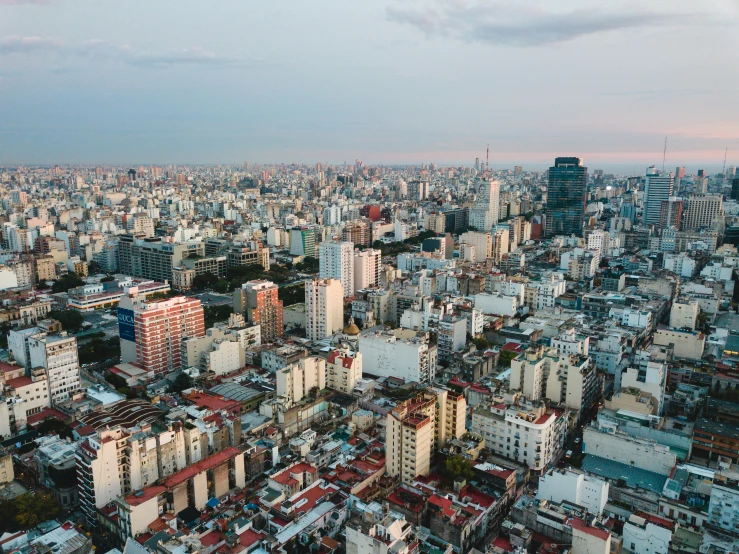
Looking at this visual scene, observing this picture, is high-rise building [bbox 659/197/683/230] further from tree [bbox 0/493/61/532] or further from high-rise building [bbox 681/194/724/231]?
tree [bbox 0/493/61/532]

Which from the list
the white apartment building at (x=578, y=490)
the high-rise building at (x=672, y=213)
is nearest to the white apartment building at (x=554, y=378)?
the white apartment building at (x=578, y=490)

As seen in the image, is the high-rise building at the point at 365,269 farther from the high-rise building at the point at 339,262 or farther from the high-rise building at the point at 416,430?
the high-rise building at the point at 416,430

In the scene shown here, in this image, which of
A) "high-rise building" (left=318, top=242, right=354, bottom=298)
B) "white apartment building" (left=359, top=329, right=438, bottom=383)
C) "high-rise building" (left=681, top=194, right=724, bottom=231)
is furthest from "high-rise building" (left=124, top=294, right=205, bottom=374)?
"high-rise building" (left=681, top=194, right=724, bottom=231)

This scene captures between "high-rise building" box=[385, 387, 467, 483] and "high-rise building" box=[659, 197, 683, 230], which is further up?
"high-rise building" box=[659, 197, 683, 230]

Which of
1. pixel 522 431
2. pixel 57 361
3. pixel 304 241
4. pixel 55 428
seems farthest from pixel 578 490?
pixel 304 241

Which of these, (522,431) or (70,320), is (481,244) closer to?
(70,320)
